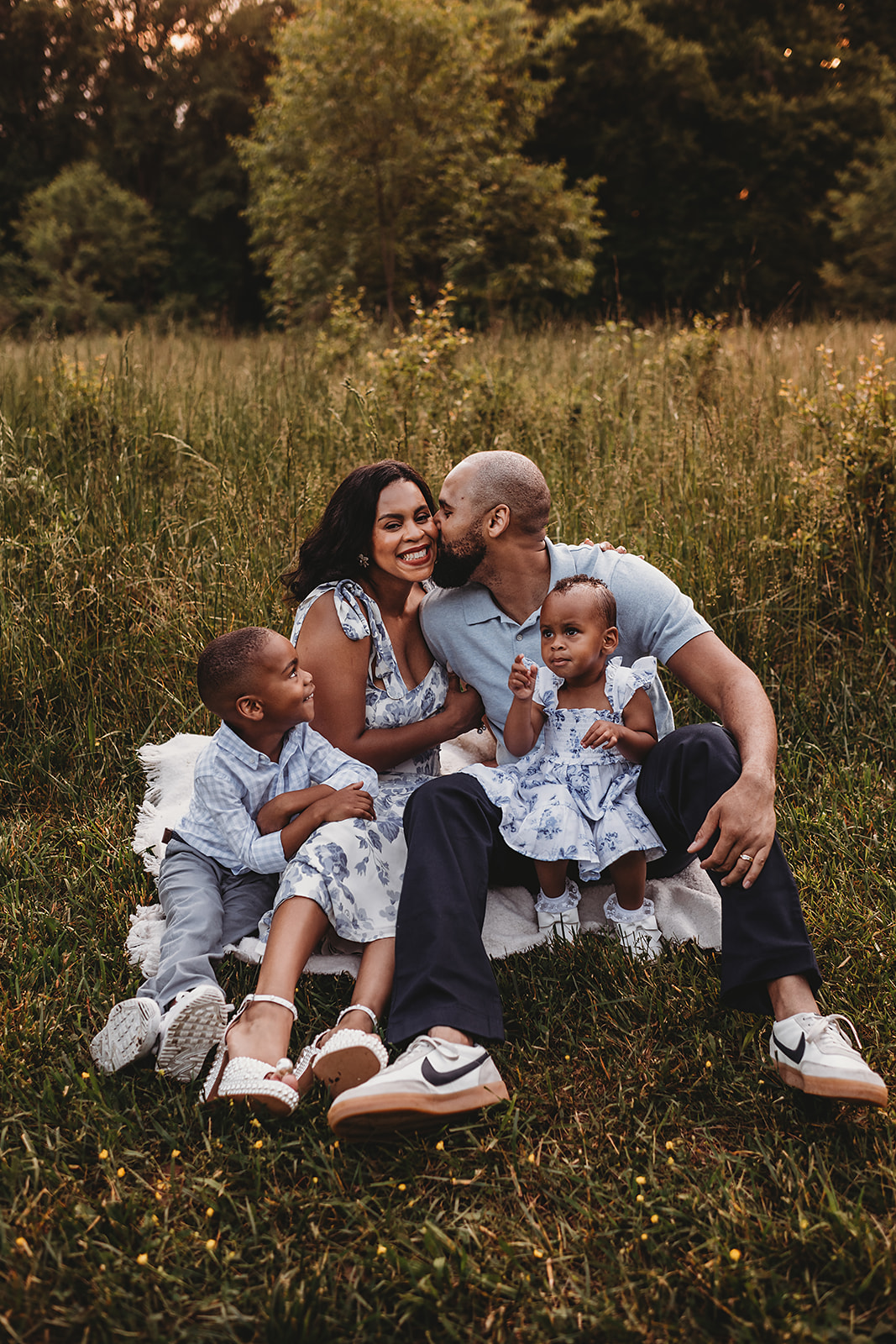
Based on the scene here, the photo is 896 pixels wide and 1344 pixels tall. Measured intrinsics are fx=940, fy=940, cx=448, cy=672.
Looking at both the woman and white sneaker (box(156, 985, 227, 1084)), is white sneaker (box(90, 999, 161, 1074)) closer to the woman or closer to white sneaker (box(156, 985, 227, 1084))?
white sneaker (box(156, 985, 227, 1084))

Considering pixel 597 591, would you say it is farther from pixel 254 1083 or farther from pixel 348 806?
pixel 254 1083

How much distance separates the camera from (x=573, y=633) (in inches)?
102

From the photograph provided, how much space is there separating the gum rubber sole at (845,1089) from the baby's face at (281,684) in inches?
59.6

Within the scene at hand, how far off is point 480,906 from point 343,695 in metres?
0.82

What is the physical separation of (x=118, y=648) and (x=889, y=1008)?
296 cm

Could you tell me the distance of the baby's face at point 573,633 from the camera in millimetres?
2564

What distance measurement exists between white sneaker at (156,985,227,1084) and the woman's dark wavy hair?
1.29 metres

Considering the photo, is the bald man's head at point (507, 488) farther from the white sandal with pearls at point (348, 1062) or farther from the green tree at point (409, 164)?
the green tree at point (409, 164)

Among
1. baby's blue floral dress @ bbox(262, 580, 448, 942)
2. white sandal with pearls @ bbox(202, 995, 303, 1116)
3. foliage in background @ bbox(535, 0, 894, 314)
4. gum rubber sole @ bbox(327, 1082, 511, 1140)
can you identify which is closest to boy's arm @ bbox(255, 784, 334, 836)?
baby's blue floral dress @ bbox(262, 580, 448, 942)

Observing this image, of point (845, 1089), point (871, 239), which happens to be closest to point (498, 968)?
point (845, 1089)

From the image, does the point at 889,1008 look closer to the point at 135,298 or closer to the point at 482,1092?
the point at 482,1092

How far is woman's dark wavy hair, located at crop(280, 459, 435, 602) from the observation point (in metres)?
2.84

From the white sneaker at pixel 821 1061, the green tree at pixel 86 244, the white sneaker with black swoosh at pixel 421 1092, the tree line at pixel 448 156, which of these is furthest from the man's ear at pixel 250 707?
the green tree at pixel 86 244

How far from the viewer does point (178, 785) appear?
3342 millimetres
